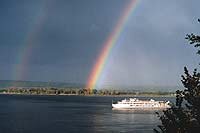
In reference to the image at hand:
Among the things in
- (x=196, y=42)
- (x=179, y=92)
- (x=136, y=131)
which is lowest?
(x=136, y=131)

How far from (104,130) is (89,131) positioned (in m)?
2.84

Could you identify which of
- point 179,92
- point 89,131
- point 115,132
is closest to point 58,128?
point 89,131

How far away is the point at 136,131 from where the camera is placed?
247 ft

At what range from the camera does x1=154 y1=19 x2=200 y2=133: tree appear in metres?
11.5

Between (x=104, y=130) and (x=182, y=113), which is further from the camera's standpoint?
(x=104, y=130)

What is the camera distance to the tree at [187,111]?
11.5 meters

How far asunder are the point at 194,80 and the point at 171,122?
145 cm

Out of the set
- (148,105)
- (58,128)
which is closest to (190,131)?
(58,128)

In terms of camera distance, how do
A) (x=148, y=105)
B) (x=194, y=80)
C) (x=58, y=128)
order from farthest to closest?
(x=148, y=105)
(x=58, y=128)
(x=194, y=80)

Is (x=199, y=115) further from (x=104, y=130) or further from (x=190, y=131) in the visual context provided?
(x=104, y=130)

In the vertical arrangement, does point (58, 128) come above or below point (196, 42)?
below

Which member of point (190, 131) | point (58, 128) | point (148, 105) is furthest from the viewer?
point (148, 105)

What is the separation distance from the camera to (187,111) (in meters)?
12.4

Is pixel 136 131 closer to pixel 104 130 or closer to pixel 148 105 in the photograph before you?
pixel 104 130
